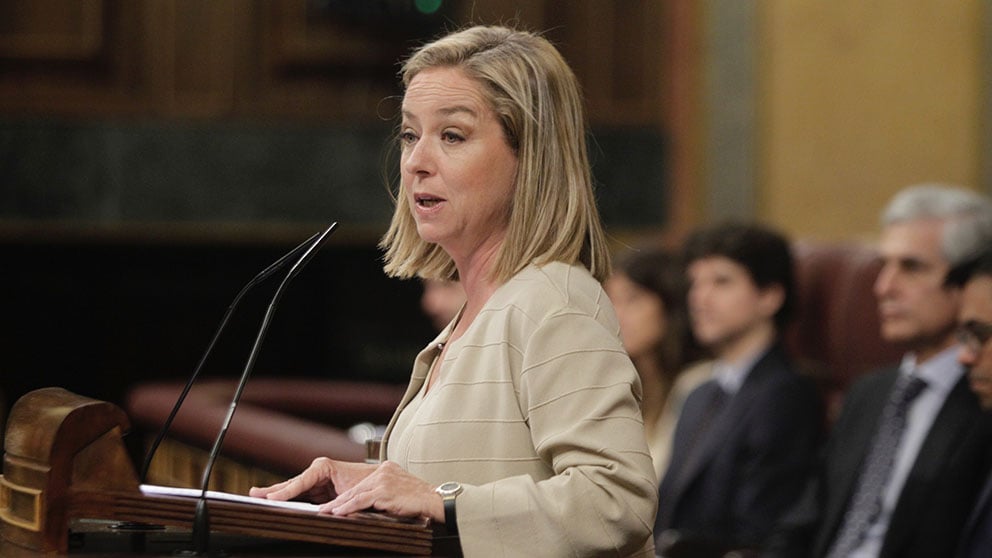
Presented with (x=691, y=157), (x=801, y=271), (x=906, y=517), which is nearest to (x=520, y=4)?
(x=691, y=157)

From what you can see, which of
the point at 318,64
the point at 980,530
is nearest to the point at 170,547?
the point at 980,530

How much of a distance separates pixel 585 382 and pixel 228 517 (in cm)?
42

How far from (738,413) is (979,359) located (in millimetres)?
1232

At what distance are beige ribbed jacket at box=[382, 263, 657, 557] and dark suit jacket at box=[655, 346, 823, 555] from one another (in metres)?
2.30

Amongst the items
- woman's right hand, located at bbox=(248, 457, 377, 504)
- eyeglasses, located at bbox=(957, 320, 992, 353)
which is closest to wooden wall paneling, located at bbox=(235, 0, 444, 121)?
eyeglasses, located at bbox=(957, 320, 992, 353)

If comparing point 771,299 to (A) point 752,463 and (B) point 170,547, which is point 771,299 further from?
(B) point 170,547

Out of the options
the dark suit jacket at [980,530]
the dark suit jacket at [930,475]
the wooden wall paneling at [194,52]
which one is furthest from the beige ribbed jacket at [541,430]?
the wooden wall paneling at [194,52]

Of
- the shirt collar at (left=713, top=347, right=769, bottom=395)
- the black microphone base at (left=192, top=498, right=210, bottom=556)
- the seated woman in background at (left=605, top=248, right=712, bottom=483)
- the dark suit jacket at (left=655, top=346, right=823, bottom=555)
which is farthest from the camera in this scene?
the seated woman in background at (left=605, top=248, right=712, bottom=483)

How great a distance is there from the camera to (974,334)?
3098 millimetres

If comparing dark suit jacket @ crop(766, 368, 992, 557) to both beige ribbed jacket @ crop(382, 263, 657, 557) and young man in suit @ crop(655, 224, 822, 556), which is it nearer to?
young man in suit @ crop(655, 224, 822, 556)

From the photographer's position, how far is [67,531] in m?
1.54

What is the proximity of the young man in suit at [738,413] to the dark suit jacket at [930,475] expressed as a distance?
29cm

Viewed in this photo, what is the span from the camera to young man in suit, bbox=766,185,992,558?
11.2 ft

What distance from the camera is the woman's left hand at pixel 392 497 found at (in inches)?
62.6
